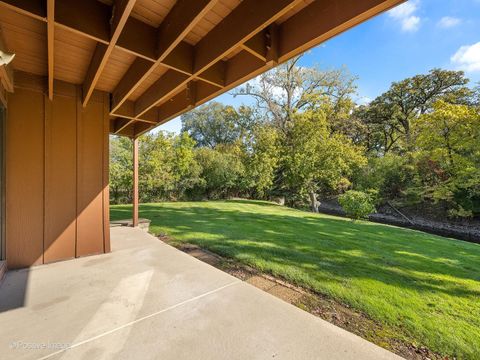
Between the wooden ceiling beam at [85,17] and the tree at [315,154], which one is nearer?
the wooden ceiling beam at [85,17]

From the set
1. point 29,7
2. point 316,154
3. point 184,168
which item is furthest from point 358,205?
point 184,168

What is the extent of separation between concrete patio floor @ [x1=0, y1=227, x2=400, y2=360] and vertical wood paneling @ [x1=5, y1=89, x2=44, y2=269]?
0.31 metres

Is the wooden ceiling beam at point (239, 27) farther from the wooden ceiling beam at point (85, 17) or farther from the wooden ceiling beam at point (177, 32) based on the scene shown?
the wooden ceiling beam at point (85, 17)

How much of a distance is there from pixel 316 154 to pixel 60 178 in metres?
10.3

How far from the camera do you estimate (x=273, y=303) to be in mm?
2178

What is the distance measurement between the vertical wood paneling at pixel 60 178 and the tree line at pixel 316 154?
867 centimetres

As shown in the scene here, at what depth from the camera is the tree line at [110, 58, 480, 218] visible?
993 cm

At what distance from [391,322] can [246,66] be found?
269cm

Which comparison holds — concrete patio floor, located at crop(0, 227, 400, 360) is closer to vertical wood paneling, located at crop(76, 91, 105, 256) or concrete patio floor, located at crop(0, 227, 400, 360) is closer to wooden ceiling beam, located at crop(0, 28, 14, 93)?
vertical wood paneling, located at crop(76, 91, 105, 256)

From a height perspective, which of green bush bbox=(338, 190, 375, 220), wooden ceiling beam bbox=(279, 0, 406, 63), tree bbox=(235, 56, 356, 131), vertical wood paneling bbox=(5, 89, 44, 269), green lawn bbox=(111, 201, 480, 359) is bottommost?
green lawn bbox=(111, 201, 480, 359)

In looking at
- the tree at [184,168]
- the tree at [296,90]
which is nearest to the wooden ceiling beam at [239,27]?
the tree at [184,168]

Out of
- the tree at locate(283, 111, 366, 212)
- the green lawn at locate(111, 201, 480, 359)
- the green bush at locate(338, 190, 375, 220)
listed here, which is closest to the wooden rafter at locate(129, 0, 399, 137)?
the green lawn at locate(111, 201, 480, 359)

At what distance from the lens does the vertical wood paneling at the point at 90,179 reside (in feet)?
10.8

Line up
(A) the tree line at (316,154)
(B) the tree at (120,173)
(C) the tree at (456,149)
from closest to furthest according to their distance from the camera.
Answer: (C) the tree at (456,149) < (A) the tree line at (316,154) < (B) the tree at (120,173)
